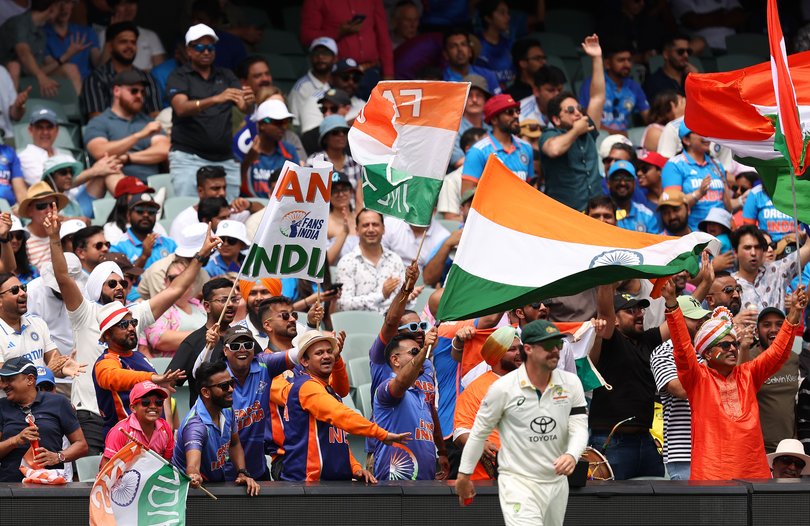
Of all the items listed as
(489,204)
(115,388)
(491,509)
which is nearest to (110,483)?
(115,388)

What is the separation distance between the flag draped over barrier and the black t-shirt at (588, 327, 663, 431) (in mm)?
2010

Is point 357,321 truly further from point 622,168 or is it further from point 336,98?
point 336,98

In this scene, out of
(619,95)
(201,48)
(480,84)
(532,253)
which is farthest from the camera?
(619,95)

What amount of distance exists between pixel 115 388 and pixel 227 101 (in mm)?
4805

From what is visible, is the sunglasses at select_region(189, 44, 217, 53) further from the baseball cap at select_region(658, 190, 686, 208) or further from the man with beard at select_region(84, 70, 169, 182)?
the baseball cap at select_region(658, 190, 686, 208)

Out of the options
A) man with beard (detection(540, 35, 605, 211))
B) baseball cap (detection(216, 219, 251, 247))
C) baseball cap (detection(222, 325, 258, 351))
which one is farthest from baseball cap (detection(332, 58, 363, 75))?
baseball cap (detection(222, 325, 258, 351))

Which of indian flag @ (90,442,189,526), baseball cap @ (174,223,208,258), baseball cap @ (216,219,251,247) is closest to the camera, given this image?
indian flag @ (90,442,189,526)

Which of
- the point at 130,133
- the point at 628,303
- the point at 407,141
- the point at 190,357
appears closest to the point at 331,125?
the point at 130,133

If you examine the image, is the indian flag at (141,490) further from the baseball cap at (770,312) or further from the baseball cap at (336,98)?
the baseball cap at (336,98)

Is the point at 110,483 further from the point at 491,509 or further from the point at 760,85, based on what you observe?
the point at 760,85

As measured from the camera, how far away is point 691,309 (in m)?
10.4

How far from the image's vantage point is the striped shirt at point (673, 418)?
10.0m

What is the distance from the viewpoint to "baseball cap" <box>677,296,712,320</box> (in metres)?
10.3

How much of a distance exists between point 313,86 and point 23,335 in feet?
18.6
